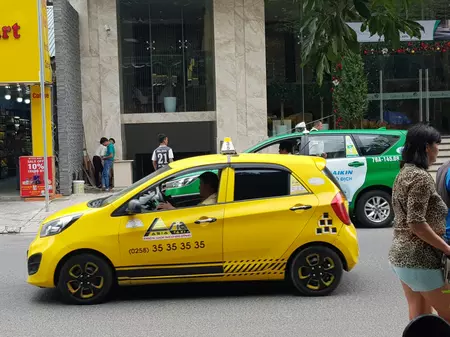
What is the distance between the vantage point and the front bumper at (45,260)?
6836 millimetres

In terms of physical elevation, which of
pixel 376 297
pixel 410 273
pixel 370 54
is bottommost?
pixel 376 297

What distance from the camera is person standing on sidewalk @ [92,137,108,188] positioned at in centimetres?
1903

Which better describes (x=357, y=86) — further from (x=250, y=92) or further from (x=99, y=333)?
(x=99, y=333)

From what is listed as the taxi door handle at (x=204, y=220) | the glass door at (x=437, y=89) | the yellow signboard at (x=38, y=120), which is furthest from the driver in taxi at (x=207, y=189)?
the glass door at (x=437, y=89)

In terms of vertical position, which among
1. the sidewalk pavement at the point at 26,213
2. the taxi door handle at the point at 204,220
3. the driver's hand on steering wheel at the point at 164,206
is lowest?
the sidewalk pavement at the point at 26,213

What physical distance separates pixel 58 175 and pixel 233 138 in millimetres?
6038

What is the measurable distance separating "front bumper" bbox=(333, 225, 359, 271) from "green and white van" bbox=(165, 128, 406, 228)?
4498 mm

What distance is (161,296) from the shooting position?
287 inches

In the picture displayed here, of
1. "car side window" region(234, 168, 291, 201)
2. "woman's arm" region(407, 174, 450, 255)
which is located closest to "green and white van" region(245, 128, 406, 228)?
"car side window" region(234, 168, 291, 201)

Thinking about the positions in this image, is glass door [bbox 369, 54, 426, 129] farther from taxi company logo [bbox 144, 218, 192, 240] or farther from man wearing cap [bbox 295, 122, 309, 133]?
taxi company logo [bbox 144, 218, 192, 240]

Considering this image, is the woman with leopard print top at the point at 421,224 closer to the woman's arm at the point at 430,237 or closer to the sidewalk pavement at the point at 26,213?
the woman's arm at the point at 430,237

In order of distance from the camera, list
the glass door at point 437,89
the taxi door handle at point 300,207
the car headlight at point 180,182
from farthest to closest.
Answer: the glass door at point 437,89 → the car headlight at point 180,182 → the taxi door handle at point 300,207

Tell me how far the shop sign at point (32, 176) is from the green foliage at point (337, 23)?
1490cm

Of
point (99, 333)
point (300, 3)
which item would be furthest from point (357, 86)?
point (300, 3)
